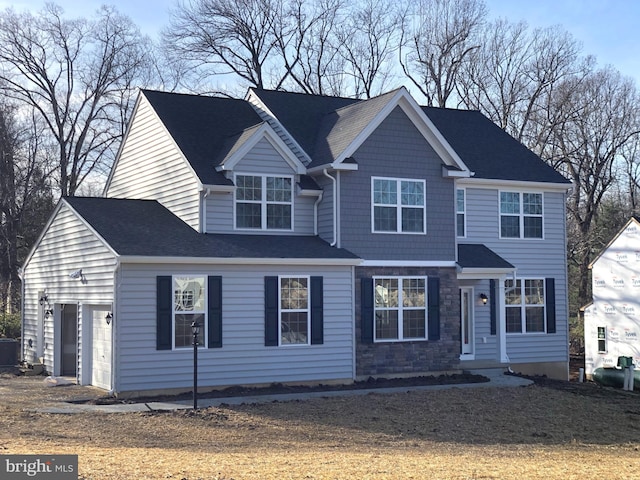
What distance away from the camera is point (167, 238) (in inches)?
760

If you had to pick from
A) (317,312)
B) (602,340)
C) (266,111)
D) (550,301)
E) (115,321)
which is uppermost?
(266,111)

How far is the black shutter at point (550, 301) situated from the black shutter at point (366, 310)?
23.8ft

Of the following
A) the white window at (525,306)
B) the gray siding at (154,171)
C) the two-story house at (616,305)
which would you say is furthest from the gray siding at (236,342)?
the two-story house at (616,305)

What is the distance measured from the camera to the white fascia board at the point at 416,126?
2125 centimetres

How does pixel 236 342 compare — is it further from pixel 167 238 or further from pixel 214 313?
pixel 167 238

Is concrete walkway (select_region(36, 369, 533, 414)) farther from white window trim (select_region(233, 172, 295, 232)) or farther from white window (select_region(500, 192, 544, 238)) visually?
white window (select_region(500, 192, 544, 238))

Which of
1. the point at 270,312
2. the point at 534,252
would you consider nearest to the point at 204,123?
the point at 270,312

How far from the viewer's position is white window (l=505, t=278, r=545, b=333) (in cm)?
2489

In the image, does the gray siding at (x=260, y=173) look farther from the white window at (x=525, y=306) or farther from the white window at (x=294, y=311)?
the white window at (x=525, y=306)

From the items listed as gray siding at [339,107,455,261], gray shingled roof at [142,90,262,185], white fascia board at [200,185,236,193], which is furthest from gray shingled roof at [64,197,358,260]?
gray shingled roof at [142,90,262,185]

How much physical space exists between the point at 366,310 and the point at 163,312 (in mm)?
5351

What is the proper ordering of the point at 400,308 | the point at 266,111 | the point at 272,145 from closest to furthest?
the point at 272,145
the point at 400,308
the point at 266,111

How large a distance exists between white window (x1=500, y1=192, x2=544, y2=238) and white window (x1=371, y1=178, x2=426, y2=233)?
4099 millimetres

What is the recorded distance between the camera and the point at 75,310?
2253cm
